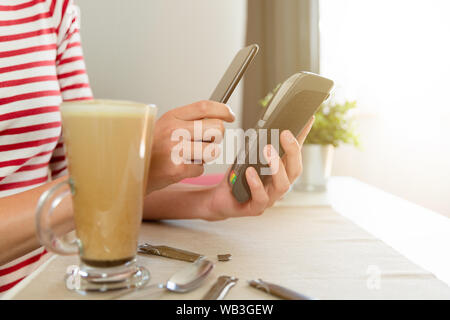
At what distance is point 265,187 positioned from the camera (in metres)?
0.78

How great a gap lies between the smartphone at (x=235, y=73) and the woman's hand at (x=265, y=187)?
0.38 ft

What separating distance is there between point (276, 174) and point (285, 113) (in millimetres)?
109

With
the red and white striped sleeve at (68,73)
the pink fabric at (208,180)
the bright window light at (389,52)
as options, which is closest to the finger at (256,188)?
the pink fabric at (208,180)

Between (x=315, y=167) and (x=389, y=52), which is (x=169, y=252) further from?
(x=389, y=52)

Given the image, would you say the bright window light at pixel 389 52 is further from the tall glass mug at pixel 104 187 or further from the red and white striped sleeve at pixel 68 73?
the tall glass mug at pixel 104 187

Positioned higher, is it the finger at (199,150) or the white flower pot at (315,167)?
the finger at (199,150)

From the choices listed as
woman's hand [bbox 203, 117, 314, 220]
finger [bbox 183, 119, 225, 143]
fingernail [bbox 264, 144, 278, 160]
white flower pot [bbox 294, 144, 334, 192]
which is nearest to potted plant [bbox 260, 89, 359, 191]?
white flower pot [bbox 294, 144, 334, 192]

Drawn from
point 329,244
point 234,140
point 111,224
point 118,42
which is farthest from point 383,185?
point 111,224

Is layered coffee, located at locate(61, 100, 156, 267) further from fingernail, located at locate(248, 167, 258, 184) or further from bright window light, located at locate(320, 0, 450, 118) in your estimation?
bright window light, located at locate(320, 0, 450, 118)

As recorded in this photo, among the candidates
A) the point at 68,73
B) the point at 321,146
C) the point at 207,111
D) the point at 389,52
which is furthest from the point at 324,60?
the point at 207,111

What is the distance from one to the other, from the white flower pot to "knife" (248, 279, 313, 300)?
0.83m

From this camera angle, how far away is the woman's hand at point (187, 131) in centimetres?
63

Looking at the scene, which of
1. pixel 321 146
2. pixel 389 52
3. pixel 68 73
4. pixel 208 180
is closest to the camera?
pixel 68 73

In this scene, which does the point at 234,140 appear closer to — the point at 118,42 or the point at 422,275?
the point at 118,42
